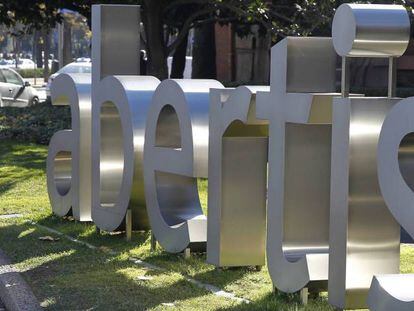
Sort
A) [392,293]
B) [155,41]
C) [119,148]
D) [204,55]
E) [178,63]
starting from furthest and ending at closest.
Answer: [204,55]
[178,63]
[155,41]
[119,148]
[392,293]

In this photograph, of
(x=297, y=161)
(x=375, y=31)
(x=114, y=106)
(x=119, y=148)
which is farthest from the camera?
(x=119, y=148)

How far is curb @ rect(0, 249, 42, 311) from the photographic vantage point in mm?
6598

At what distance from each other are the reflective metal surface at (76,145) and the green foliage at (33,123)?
7.68m

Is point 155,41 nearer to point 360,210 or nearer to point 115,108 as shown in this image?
point 115,108

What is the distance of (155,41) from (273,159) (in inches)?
524

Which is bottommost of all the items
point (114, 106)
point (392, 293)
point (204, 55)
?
point (392, 293)

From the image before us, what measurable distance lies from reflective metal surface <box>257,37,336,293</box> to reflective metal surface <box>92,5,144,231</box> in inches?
95.8

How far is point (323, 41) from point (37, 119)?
1444cm

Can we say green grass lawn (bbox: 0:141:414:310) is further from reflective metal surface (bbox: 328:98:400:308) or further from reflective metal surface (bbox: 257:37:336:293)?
reflective metal surface (bbox: 328:98:400:308)

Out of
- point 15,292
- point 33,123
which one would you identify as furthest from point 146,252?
point 33,123

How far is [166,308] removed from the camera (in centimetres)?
639

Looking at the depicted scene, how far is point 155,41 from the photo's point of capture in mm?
19750

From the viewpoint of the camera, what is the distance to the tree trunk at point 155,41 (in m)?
19.5

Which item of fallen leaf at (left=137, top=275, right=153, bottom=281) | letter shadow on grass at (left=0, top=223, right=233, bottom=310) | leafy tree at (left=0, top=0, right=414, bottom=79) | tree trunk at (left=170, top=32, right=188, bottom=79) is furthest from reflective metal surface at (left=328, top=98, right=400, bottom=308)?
tree trunk at (left=170, top=32, right=188, bottom=79)
